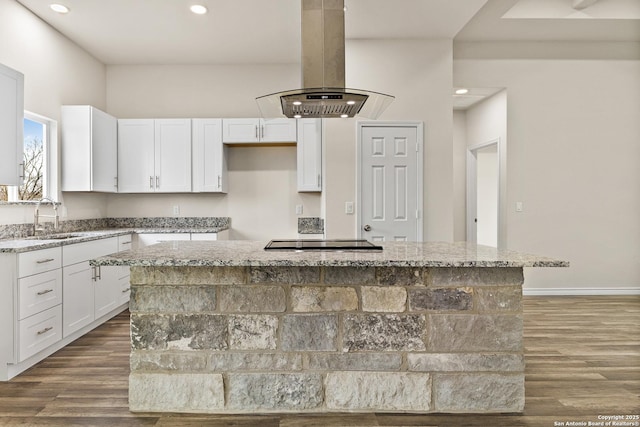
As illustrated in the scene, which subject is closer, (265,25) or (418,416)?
(418,416)

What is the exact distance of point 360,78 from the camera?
428 centimetres

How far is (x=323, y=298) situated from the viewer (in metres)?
2.14

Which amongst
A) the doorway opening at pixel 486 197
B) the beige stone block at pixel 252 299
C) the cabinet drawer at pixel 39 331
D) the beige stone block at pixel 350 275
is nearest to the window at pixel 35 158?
the cabinet drawer at pixel 39 331

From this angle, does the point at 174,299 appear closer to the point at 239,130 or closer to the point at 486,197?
the point at 239,130

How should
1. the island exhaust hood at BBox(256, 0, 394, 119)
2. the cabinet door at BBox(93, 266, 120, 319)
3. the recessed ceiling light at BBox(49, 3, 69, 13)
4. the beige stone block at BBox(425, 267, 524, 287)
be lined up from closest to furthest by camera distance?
1. the beige stone block at BBox(425, 267, 524, 287)
2. the island exhaust hood at BBox(256, 0, 394, 119)
3. the recessed ceiling light at BBox(49, 3, 69, 13)
4. the cabinet door at BBox(93, 266, 120, 319)

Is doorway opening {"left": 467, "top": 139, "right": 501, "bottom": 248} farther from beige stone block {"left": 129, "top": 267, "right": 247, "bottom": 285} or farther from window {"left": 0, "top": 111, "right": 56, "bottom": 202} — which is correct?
window {"left": 0, "top": 111, "right": 56, "bottom": 202}

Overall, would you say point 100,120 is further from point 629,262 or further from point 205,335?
point 629,262

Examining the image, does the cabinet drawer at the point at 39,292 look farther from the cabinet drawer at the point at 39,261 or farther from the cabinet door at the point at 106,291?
the cabinet door at the point at 106,291

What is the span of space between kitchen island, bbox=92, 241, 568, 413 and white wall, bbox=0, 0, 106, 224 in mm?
2294

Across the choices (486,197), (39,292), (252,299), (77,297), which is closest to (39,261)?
(39,292)

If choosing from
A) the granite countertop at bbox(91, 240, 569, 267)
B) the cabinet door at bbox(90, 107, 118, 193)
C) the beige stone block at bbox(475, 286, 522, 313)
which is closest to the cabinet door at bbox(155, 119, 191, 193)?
the cabinet door at bbox(90, 107, 118, 193)

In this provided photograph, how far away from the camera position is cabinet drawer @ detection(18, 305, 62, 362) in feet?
8.92

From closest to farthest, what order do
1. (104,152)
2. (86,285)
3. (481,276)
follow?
1. (481,276)
2. (86,285)
3. (104,152)

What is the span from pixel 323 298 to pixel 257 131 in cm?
306
